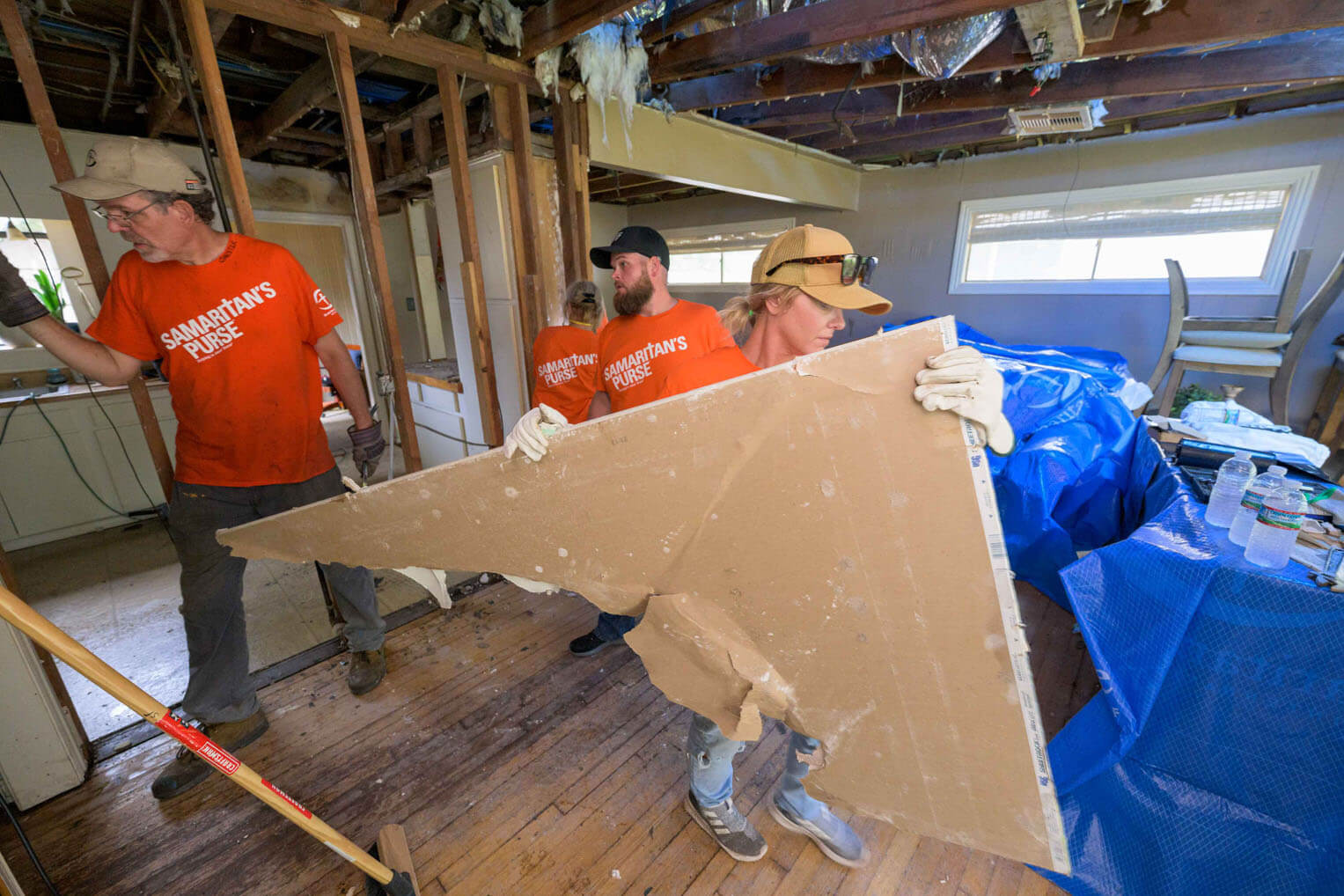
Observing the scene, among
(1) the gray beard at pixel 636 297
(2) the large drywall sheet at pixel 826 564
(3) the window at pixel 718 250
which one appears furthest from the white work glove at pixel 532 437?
(3) the window at pixel 718 250

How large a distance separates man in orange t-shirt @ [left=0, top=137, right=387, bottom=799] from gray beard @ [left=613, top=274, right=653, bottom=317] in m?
0.95

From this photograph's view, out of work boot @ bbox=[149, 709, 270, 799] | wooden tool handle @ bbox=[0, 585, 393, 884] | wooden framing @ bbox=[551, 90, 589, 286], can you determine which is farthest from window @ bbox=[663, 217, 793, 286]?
wooden tool handle @ bbox=[0, 585, 393, 884]

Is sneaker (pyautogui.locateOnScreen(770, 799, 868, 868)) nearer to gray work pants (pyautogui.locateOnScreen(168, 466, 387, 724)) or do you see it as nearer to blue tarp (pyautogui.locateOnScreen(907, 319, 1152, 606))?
blue tarp (pyautogui.locateOnScreen(907, 319, 1152, 606))

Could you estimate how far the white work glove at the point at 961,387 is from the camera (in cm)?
63

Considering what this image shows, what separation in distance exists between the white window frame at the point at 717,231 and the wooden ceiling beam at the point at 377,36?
4.11 m

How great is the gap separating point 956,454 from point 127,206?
195 centimetres

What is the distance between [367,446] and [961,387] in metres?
1.92

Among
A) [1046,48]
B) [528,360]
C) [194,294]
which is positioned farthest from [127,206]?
[1046,48]

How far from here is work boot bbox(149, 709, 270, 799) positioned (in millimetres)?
1466

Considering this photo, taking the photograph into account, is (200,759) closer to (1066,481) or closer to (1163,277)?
(1066,481)

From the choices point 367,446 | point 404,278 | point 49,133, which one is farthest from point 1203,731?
point 404,278

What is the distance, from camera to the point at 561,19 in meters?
1.89

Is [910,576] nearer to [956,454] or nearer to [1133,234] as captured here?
[956,454]

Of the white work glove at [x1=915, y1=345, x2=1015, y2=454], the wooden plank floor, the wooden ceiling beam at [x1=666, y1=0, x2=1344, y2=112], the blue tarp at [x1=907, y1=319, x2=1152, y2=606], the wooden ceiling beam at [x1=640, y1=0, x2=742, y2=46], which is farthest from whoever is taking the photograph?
the blue tarp at [x1=907, y1=319, x2=1152, y2=606]
